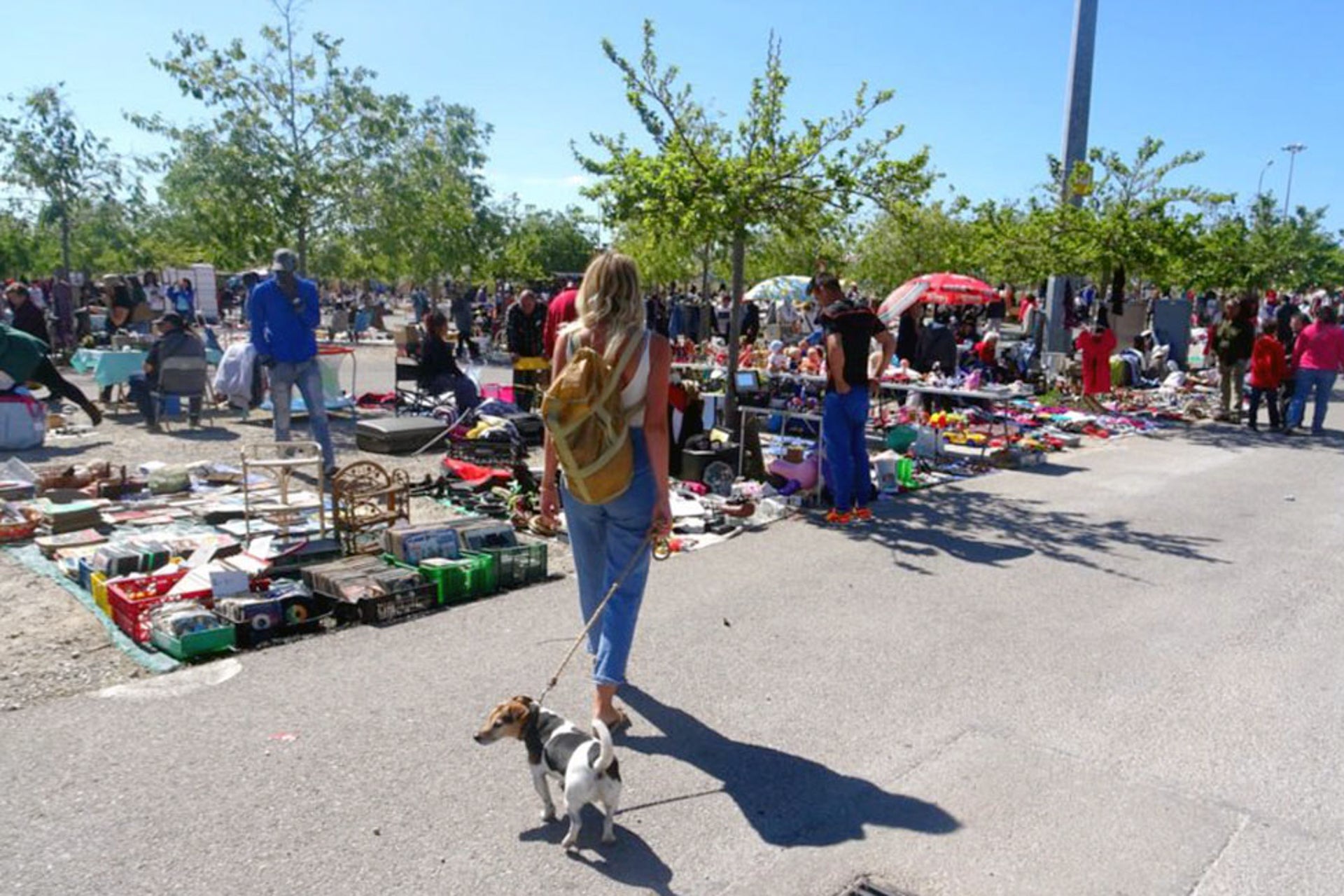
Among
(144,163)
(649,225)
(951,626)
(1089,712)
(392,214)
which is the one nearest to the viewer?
(1089,712)

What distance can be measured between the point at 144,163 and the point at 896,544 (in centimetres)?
2373

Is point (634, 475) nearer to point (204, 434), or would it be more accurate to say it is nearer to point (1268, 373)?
point (204, 434)

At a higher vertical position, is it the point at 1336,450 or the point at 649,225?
the point at 649,225

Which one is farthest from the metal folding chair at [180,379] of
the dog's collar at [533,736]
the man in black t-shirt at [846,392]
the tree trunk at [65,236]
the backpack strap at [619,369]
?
the tree trunk at [65,236]

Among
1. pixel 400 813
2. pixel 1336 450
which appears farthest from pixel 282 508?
pixel 1336 450

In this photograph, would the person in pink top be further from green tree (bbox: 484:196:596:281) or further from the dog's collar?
green tree (bbox: 484:196:596:281)

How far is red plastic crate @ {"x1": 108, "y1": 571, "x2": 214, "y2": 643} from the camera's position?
498 centimetres

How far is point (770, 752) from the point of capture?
391 cm

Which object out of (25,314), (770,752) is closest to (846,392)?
(770,752)

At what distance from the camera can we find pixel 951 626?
552 cm

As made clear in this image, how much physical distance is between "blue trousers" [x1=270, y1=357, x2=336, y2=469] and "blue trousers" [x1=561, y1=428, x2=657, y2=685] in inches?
222

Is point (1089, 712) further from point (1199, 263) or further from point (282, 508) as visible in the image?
point (1199, 263)

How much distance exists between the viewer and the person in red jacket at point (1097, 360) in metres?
15.7

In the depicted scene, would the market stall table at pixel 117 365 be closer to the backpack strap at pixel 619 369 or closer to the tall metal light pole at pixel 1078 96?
the backpack strap at pixel 619 369
